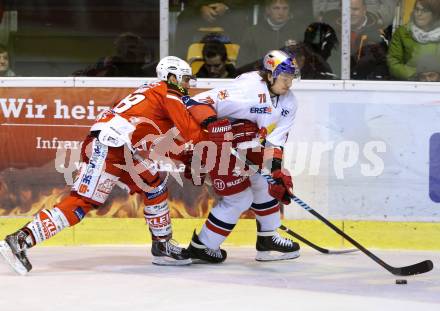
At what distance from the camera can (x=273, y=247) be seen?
5305 mm

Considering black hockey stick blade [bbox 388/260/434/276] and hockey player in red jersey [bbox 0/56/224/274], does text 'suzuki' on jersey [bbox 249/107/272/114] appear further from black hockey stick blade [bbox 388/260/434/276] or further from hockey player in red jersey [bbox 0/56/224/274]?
black hockey stick blade [bbox 388/260/434/276]

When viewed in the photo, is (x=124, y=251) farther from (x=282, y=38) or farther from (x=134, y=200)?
(x=282, y=38)

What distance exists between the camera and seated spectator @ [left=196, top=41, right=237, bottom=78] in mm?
5934

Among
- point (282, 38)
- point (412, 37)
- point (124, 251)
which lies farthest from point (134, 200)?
point (412, 37)

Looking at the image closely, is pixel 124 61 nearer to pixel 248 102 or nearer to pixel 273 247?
pixel 248 102

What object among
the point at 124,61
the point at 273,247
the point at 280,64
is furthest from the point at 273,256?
the point at 124,61

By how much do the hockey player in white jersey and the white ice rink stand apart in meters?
0.16

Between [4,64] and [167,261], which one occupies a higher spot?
[4,64]

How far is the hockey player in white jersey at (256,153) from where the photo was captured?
500 centimetres

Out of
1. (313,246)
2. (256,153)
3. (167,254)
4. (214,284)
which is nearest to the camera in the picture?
(214,284)

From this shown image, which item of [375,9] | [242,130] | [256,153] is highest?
[375,9]

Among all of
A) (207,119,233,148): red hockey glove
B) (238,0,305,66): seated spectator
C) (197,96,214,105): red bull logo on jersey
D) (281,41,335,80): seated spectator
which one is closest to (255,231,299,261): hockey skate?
(207,119,233,148): red hockey glove

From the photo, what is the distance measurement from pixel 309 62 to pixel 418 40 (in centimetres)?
65

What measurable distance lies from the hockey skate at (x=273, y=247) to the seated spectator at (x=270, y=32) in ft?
3.81
